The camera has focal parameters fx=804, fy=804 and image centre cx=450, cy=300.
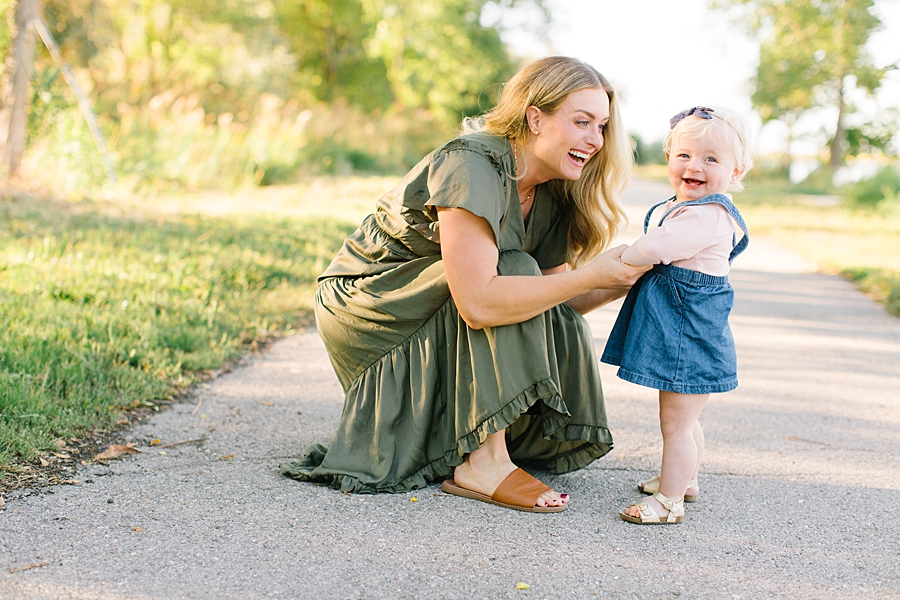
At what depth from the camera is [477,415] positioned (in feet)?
8.11

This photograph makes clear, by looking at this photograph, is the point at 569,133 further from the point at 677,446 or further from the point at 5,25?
the point at 5,25

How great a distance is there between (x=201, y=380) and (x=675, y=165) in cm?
224

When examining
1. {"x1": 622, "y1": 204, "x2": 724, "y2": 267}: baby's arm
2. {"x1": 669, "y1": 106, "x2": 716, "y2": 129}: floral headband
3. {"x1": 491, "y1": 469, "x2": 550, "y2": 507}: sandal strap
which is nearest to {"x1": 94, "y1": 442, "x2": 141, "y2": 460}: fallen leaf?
{"x1": 491, "y1": 469, "x2": 550, "y2": 507}: sandal strap

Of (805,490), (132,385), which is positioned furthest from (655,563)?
(132,385)

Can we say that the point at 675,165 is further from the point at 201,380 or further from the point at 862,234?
the point at 862,234

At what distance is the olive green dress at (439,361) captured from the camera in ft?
8.04

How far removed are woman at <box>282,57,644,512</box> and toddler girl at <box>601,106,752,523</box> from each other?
14cm

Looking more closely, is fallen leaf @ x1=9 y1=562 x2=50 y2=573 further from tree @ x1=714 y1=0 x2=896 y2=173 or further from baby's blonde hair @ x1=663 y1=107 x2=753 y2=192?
tree @ x1=714 y1=0 x2=896 y2=173

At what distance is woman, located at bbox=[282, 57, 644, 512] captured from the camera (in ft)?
7.97

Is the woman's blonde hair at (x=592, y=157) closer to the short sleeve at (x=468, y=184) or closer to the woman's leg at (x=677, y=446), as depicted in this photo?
the short sleeve at (x=468, y=184)

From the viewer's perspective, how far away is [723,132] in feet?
7.91

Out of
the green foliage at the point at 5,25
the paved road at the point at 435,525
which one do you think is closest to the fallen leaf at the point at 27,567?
the paved road at the point at 435,525

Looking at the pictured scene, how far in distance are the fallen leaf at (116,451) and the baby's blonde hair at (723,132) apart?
80.3 inches

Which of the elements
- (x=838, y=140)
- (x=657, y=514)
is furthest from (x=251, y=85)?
(x=838, y=140)
